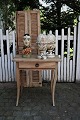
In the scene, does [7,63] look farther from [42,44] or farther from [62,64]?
[42,44]

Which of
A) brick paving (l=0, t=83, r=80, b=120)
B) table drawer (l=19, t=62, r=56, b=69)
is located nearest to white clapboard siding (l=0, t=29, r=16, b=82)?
brick paving (l=0, t=83, r=80, b=120)

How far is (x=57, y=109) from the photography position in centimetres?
387

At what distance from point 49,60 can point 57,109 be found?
0.87 metres

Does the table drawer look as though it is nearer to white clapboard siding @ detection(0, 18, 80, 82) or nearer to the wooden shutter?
the wooden shutter

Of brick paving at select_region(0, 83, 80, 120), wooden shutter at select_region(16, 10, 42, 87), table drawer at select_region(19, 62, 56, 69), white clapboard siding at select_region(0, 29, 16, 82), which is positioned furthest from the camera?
white clapboard siding at select_region(0, 29, 16, 82)

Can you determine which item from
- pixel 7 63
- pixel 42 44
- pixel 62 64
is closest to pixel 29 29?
pixel 42 44

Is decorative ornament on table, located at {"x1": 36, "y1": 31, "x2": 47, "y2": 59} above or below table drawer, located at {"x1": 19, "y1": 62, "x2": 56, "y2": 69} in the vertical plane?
above

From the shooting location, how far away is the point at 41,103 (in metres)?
4.10

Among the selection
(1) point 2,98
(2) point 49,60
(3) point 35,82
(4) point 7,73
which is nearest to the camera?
(2) point 49,60

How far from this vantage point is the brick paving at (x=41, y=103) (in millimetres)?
3617

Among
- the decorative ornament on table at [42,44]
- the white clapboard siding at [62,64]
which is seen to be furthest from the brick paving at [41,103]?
the decorative ornament on table at [42,44]

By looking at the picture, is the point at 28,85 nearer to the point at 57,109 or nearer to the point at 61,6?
the point at 57,109

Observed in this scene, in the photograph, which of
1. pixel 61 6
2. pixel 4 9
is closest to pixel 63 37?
pixel 61 6

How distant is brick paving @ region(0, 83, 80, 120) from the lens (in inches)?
142
